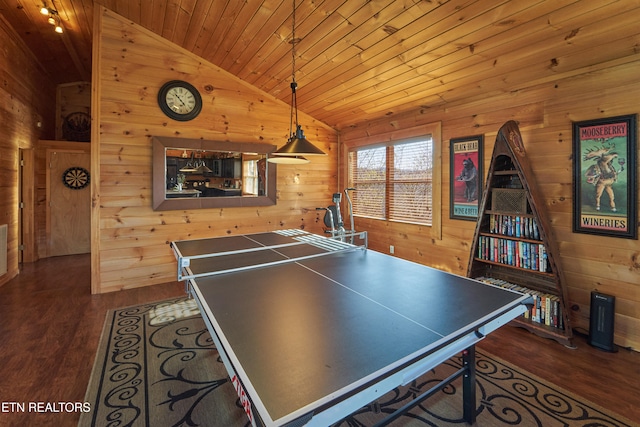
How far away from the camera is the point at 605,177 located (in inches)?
98.8

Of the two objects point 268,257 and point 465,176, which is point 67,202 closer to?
point 268,257

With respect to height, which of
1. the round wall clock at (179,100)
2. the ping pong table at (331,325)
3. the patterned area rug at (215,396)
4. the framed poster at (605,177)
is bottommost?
the patterned area rug at (215,396)

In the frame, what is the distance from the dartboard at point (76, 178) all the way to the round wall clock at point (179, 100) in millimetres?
3185

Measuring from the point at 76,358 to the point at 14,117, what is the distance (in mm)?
3850

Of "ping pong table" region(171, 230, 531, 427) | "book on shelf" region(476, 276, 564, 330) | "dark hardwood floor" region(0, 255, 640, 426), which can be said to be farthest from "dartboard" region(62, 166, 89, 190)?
"book on shelf" region(476, 276, 564, 330)

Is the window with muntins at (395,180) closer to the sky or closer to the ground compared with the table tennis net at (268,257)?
closer to the sky

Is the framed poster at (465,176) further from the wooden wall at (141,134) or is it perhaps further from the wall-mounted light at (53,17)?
the wall-mounted light at (53,17)

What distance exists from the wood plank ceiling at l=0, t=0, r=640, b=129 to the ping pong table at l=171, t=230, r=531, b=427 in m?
1.97

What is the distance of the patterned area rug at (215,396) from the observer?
1755 millimetres

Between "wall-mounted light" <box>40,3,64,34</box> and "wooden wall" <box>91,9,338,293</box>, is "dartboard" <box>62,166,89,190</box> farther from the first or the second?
"wooden wall" <box>91,9,338,293</box>

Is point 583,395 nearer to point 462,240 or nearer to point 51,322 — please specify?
point 462,240

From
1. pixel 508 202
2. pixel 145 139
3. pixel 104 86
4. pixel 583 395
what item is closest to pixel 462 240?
pixel 508 202

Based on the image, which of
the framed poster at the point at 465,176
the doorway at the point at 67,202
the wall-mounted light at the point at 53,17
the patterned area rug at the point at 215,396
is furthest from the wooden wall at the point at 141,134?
the doorway at the point at 67,202

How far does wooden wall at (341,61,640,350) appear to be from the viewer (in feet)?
7.97
